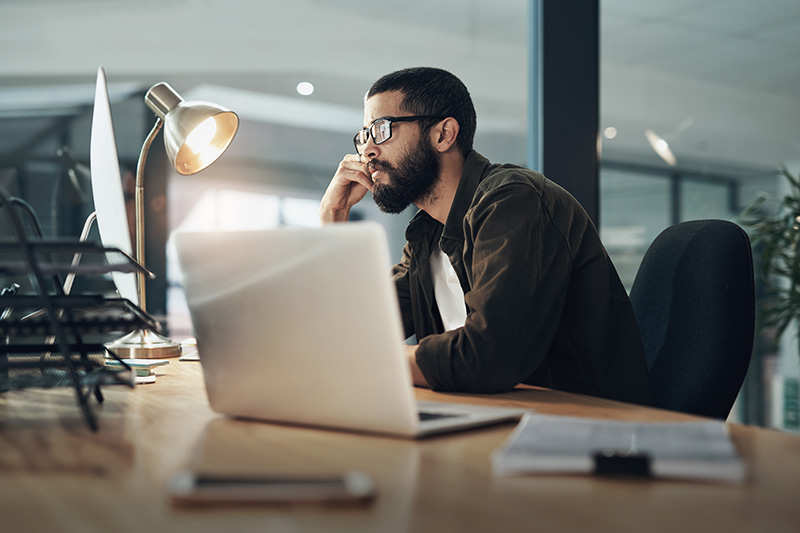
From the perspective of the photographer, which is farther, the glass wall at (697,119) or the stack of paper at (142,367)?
the glass wall at (697,119)

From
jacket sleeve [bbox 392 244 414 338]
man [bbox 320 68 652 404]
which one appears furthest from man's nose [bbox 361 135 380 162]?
jacket sleeve [bbox 392 244 414 338]

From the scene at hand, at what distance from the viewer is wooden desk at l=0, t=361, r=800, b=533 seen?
0.51 meters

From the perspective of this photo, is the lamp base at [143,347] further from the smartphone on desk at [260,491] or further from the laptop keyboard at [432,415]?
the smartphone on desk at [260,491]

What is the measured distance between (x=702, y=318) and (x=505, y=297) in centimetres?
42

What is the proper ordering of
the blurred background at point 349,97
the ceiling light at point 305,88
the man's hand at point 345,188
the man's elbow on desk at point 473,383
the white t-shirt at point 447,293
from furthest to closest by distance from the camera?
the ceiling light at point 305,88
the blurred background at point 349,97
the man's hand at point 345,188
the white t-shirt at point 447,293
the man's elbow on desk at point 473,383

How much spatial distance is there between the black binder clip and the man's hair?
4.21 ft

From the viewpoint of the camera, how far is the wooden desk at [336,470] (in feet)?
1.68

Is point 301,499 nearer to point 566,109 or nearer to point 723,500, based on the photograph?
point 723,500

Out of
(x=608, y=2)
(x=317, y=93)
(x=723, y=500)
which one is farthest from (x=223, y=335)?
(x=608, y=2)

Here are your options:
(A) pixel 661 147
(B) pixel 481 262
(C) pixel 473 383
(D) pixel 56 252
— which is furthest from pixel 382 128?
(A) pixel 661 147

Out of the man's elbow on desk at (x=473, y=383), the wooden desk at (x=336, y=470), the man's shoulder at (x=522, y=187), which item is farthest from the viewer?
the man's shoulder at (x=522, y=187)

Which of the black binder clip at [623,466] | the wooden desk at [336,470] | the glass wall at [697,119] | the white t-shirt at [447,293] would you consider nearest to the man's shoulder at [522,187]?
the white t-shirt at [447,293]

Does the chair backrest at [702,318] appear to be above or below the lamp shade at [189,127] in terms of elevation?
below

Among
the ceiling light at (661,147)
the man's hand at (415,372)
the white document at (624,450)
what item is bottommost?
the man's hand at (415,372)
